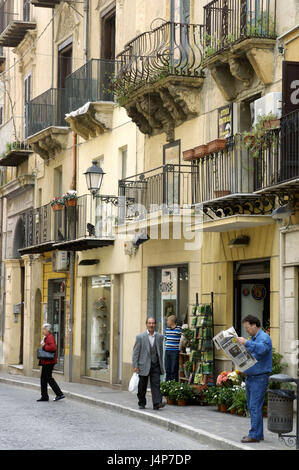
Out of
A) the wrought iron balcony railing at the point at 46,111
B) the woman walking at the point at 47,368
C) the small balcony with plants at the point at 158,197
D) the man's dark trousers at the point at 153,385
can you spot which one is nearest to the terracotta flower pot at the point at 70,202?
the wrought iron balcony railing at the point at 46,111

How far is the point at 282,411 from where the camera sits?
12.8 m

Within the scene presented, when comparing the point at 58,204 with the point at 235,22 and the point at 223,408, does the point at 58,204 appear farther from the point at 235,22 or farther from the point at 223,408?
the point at 223,408

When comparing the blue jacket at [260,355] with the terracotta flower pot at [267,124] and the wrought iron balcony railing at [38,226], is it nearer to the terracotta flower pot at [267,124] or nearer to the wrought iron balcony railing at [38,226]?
the terracotta flower pot at [267,124]

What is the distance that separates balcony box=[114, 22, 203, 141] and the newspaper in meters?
8.81

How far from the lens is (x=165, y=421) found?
1658 cm

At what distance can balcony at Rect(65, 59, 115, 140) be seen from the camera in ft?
86.8

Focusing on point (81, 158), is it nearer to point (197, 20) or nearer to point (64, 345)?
point (64, 345)

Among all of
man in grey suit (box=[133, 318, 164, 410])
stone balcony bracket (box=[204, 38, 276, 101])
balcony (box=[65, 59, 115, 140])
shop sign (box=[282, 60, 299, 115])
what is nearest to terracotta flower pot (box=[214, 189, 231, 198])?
stone balcony bracket (box=[204, 38, 276, 101])

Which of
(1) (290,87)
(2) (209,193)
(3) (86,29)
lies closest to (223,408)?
(2) (209,193)

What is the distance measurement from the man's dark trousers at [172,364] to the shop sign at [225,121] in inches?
181

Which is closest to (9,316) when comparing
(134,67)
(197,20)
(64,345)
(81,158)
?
(64,345)

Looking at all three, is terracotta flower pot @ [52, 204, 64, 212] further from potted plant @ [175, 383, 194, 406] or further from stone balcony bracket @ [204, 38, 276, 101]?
potted plant @ [175, 383, 194, 406]

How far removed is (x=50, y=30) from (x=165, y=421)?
18.6m

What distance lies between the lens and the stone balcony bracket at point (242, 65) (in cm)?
1808
